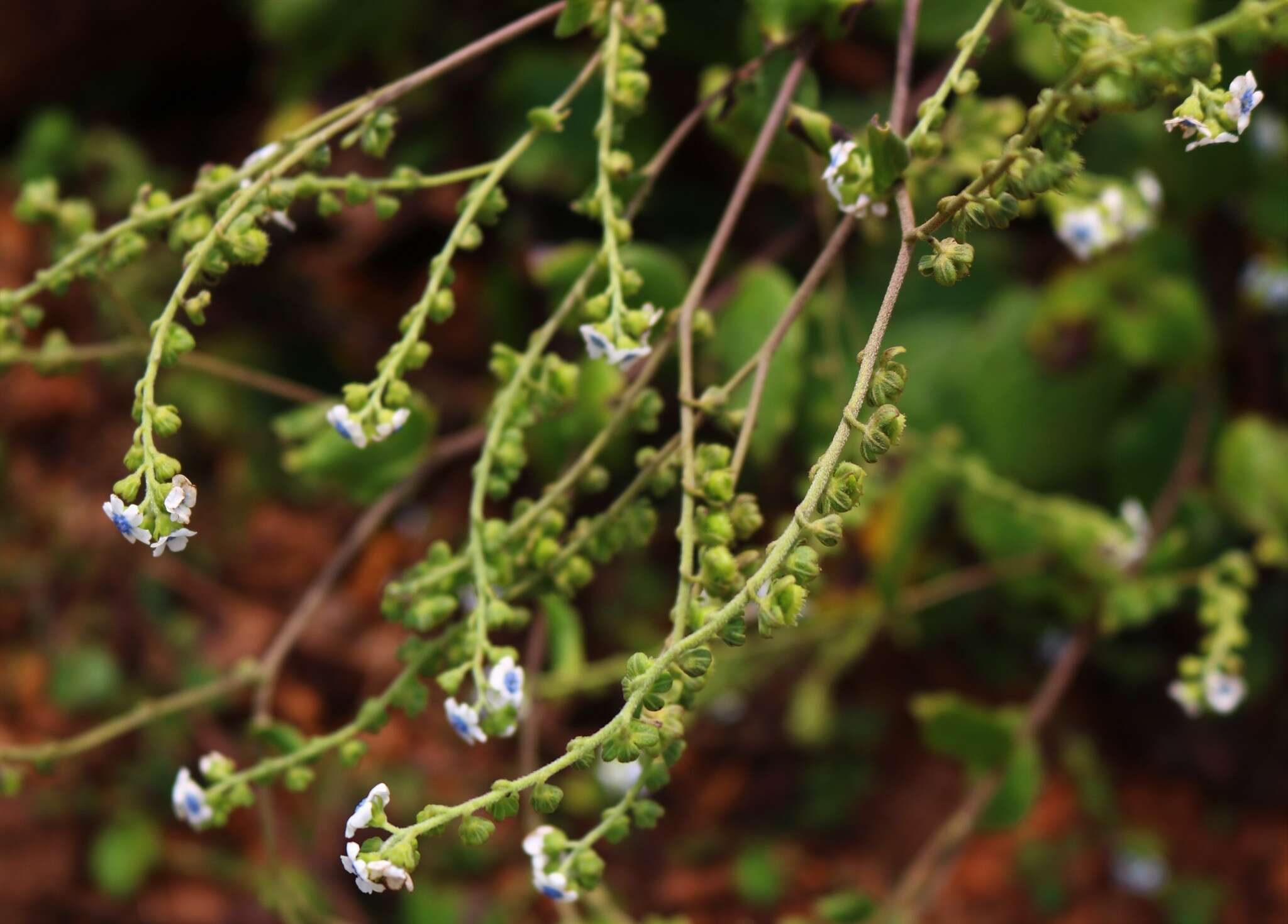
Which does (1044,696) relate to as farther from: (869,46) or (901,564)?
(869,46)

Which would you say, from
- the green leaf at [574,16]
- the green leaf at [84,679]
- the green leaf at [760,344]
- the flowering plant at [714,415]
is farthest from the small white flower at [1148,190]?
the green leaf at [84,679]

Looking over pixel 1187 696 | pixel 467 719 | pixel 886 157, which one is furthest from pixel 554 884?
pixel 1187 696

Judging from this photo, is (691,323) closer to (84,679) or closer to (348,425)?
(348,425)

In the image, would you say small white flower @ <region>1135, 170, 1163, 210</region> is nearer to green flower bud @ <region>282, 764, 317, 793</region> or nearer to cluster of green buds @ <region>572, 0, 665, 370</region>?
cluster of green buds @ <region>572, 0, 665, 370</region>

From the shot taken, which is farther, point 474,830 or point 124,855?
point 124,855

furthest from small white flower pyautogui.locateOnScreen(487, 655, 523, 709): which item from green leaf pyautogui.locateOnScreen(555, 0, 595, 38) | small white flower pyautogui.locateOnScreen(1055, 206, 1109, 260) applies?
small white flower pyautogui.locateOnScreen(1055, 206, 1109, 260)
